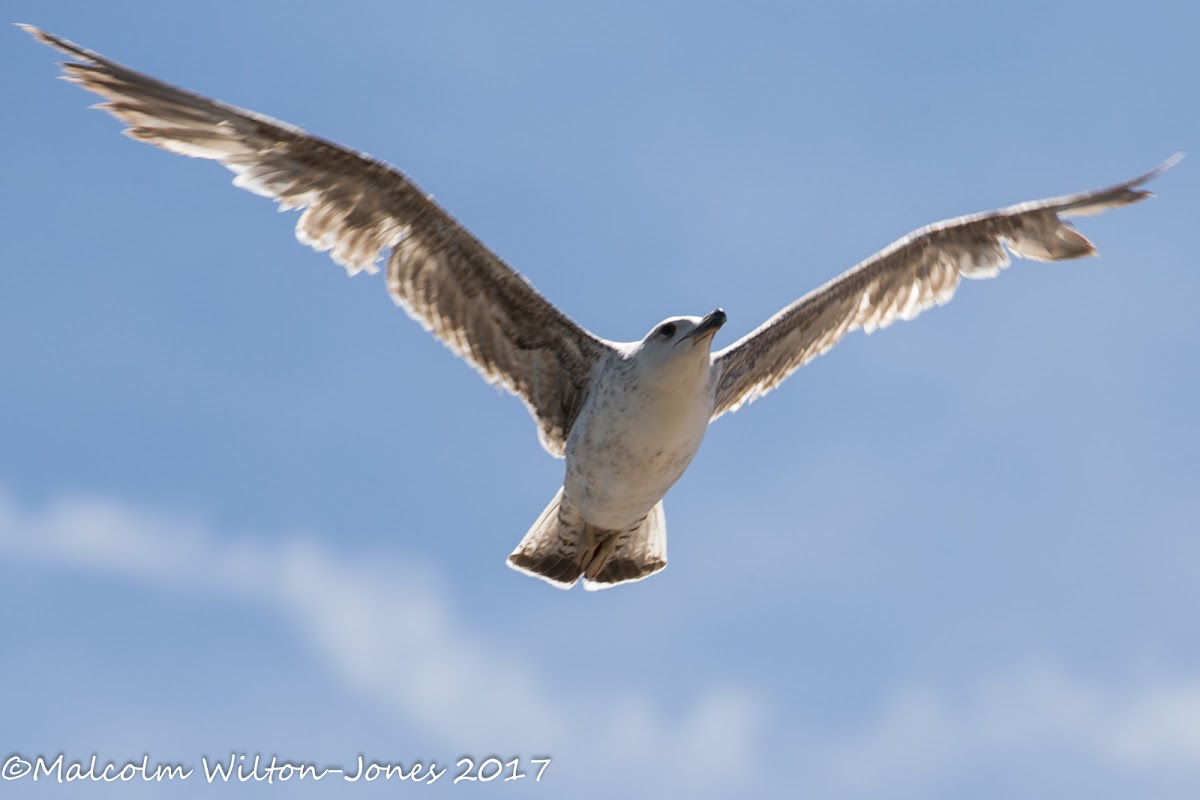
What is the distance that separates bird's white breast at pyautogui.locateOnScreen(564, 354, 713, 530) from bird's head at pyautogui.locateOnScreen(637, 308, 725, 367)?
0.09 m

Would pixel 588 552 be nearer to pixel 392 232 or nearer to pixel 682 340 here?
pixel 682 340

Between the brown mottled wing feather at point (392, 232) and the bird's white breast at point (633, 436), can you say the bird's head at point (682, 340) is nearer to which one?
the bird's white breast at point (633, 436)

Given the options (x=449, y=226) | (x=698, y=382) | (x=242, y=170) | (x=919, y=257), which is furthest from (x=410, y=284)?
(x=919, y=257)

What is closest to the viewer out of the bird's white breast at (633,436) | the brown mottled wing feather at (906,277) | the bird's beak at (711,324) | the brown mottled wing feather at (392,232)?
the brown mottled wing feather at (392,232)

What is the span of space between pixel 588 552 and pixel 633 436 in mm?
1570

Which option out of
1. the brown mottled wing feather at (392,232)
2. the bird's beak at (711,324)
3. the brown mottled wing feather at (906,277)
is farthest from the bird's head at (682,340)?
the brown mottled wing feather at (906,277)

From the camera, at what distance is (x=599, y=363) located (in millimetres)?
9555

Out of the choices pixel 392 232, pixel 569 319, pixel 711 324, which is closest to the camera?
pixel 711 324

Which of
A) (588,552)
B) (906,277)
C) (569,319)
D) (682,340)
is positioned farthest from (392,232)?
(906,277)

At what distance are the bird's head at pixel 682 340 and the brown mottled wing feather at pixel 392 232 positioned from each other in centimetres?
71

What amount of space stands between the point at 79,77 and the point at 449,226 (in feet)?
7.70

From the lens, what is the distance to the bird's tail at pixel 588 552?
1009 cm

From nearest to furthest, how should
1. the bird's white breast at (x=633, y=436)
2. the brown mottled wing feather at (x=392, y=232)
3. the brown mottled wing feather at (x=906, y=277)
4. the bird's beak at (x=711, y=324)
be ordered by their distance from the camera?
the brown mottled wing feather at (x=392, y=232), the bird's beak at (x=711, y=324), the bird's white breast at (x=633, y=436), the brown mottled wing feather at (x=906, y=277)

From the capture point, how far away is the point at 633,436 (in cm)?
887
